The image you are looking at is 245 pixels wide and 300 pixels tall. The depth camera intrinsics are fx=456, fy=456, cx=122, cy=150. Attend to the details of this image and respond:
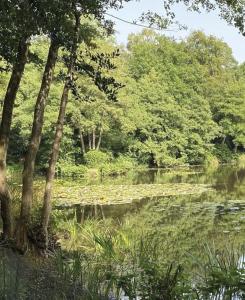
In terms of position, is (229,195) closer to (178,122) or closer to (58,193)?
(58,193)

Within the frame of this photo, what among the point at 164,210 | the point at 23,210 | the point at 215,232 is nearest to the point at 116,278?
the point at 23,210

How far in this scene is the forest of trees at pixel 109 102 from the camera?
6.89 metres

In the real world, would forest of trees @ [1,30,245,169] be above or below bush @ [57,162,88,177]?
above

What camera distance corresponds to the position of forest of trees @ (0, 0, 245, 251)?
6.89 m

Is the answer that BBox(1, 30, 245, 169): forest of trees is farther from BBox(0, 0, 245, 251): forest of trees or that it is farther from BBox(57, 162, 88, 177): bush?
BBox(57, 162, 88, 177): bush

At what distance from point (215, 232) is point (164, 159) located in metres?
27.6

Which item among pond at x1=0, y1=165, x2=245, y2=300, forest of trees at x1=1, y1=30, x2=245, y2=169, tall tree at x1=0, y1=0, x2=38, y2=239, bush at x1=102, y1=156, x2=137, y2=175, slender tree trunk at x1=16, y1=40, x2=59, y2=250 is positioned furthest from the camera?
bush at x1=102, y1=156, x2=137, y2=175

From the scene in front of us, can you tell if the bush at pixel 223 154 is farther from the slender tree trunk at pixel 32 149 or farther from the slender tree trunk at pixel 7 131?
the slender tree trunk at pixel 7 131

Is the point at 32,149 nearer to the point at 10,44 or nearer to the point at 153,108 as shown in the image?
the point at 10,44

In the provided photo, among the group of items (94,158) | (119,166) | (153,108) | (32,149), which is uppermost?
(153,108)

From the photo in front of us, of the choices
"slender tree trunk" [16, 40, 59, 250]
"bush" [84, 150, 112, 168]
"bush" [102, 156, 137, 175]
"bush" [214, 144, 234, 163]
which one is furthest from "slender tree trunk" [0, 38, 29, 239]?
"bush" [214, 144, 234, 163]

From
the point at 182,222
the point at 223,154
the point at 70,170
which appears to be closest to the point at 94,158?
the point at 70,170

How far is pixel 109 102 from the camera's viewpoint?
31.0 metres

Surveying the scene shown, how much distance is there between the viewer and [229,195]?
20734 millimetres
